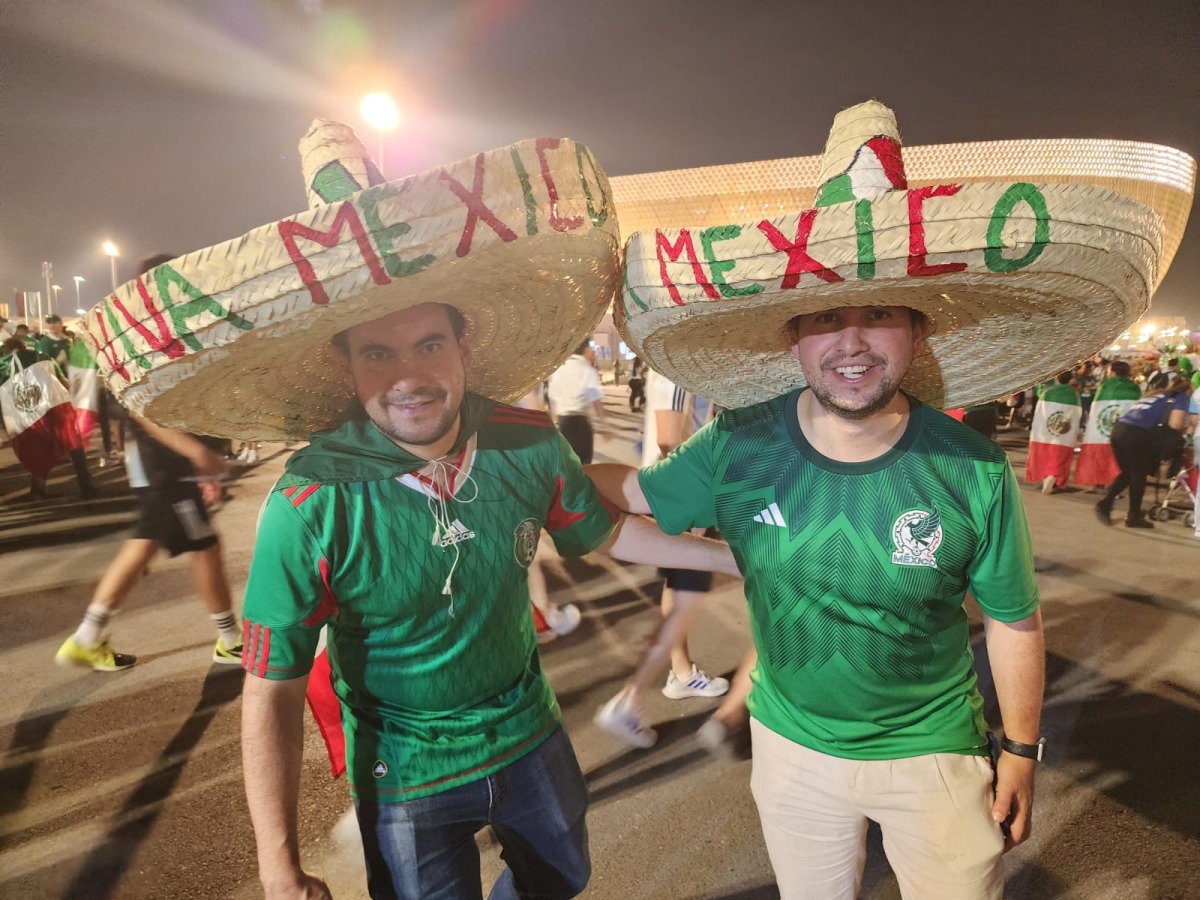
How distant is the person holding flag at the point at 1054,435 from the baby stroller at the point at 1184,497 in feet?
3.77

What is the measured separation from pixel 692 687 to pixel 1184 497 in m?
9.36

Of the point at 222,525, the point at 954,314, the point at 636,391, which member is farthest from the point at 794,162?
the point at 954,314

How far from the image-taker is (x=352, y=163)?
4.91 feet

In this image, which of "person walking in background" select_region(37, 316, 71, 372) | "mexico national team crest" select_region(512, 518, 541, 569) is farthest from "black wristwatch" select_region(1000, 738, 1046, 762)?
"person walking in background" select_region(37, 316, 71, 372)

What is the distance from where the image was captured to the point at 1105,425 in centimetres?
840

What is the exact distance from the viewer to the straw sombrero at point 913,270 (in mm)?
1164

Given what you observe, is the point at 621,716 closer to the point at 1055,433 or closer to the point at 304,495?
the point at 304,495

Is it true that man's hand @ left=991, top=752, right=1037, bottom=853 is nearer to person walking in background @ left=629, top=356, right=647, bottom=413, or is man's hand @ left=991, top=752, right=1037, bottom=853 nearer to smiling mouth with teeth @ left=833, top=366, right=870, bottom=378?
smiling mouth with teeth @ left=833, top=366, right=870, bottom=378

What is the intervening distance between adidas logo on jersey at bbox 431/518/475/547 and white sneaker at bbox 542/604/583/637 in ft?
10.2

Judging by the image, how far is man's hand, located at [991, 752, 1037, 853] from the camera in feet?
5.28

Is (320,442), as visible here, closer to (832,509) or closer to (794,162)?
(832,509)

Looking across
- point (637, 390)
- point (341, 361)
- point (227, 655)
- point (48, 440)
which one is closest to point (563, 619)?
point (227, 655)

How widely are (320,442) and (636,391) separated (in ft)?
57.6

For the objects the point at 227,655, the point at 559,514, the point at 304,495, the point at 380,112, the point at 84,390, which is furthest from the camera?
the point at 84,390
